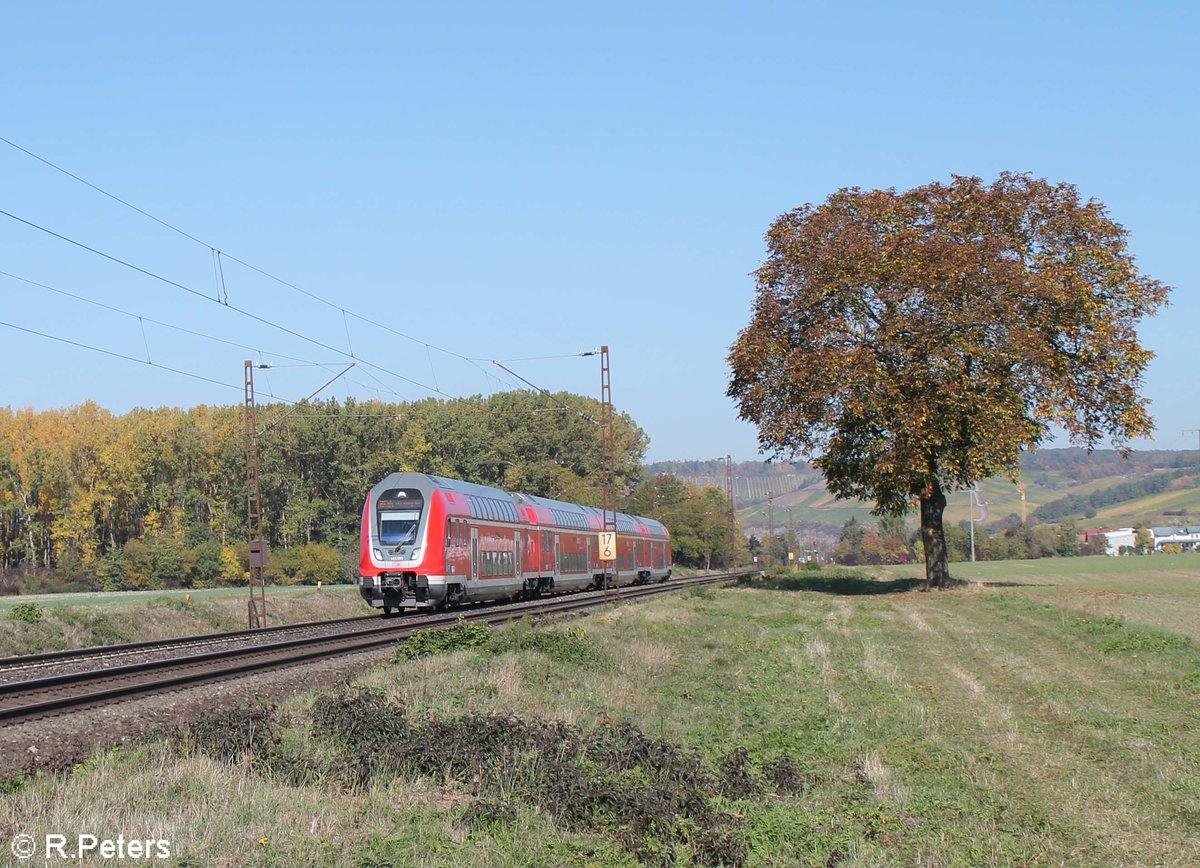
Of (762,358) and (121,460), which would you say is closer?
(762,358)

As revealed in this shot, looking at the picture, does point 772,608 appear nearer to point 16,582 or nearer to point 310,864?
point 310,864

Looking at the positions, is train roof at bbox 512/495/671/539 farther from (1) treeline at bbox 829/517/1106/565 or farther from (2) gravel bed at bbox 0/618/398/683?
(1) treeline at bbox 829/517/1106/565

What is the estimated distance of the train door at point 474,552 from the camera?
1527 inches

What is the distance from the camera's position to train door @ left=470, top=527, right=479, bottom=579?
1527 inches

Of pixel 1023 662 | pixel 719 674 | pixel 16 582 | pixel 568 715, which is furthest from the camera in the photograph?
pixel 16 582

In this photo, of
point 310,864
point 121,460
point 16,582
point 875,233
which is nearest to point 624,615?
point 875,233

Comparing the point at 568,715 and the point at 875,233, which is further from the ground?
the point at 875,233

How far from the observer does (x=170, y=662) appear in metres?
21.6

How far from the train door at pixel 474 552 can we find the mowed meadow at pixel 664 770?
1745cm

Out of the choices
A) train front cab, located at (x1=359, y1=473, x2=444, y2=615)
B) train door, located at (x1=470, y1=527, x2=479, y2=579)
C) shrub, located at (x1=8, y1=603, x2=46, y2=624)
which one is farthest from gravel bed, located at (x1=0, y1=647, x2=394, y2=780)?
train door, located at (x1=470, y1=527, x2=479, y2=579)

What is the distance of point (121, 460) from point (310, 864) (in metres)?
103

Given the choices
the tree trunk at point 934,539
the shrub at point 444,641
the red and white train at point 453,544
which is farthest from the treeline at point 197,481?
the shrub at point 444,641

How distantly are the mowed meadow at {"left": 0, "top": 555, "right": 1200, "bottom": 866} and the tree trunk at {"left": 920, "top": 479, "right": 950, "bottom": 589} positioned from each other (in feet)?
85.0

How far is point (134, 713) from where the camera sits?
15.3m
